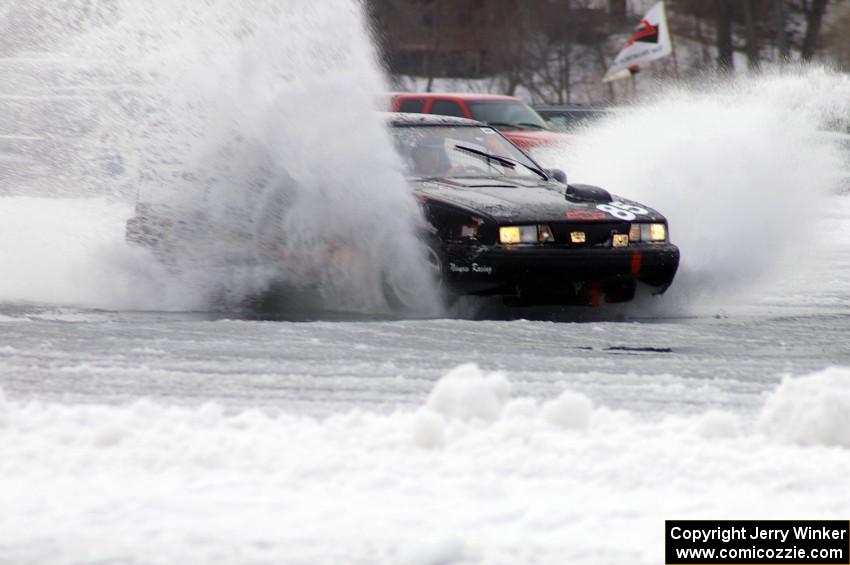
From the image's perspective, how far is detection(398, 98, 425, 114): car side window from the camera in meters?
18.3

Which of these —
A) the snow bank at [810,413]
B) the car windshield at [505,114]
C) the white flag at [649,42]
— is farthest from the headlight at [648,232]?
the white flag at [649,42]

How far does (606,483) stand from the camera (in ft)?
14.9

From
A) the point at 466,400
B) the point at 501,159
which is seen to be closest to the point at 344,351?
the point at 466,400

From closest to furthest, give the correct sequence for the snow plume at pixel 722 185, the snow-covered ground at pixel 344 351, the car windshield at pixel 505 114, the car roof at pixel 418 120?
the snow-covered ground at pixel 344 351 < the car roof at pixel 418 120 < the snow plume at pixel 722 185 < the car windshield at pixel 505 114

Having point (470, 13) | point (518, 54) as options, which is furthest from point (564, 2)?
point (470, 13)

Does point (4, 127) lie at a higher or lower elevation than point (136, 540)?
higher

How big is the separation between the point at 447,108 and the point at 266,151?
8.98 meters

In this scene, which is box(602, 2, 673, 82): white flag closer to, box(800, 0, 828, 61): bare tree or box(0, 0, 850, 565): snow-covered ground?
box(800, 0, 828, 61): bare tree

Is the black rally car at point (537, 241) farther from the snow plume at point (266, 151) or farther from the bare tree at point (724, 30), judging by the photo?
the bare tree at point (724, 30)

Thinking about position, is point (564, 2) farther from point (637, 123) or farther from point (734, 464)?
point (734, 464)

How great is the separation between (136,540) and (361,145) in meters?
5.74

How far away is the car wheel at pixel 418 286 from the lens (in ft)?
29.0

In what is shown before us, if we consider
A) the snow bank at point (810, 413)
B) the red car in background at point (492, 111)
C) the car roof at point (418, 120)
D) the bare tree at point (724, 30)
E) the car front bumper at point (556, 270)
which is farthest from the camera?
the bare tree at point (724, 30)
